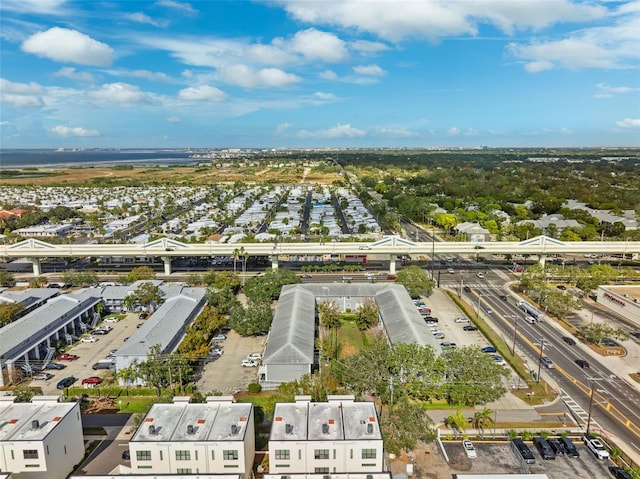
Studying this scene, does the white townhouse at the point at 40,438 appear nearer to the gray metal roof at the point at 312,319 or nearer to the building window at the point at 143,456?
the building window at the point at 143,456

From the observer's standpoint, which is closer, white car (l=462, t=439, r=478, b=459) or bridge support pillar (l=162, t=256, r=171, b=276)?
white car (l=462, t=439, r=478, b=459)

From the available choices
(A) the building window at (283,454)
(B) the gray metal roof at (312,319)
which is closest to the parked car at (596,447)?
(B) the gray metal roof at (312,319)

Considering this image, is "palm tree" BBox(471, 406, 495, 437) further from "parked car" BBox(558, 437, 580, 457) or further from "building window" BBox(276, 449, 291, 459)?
"building window" BBox(276, 449, 291, 459)

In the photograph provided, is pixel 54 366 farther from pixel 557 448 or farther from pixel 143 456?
pixel 557 448

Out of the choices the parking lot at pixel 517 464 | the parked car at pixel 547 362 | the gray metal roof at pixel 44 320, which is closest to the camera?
the parking lot at pixel 517 464

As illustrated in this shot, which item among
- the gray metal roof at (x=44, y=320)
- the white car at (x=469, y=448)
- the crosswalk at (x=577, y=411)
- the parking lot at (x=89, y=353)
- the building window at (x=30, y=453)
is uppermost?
the gray metal roof at (x=44, y=320)

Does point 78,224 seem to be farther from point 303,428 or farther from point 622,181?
point 622,181

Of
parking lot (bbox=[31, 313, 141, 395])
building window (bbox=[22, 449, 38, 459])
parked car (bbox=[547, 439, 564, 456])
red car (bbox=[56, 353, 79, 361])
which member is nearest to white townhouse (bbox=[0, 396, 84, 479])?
building window (bbox=[22, 449, 38, 459])
